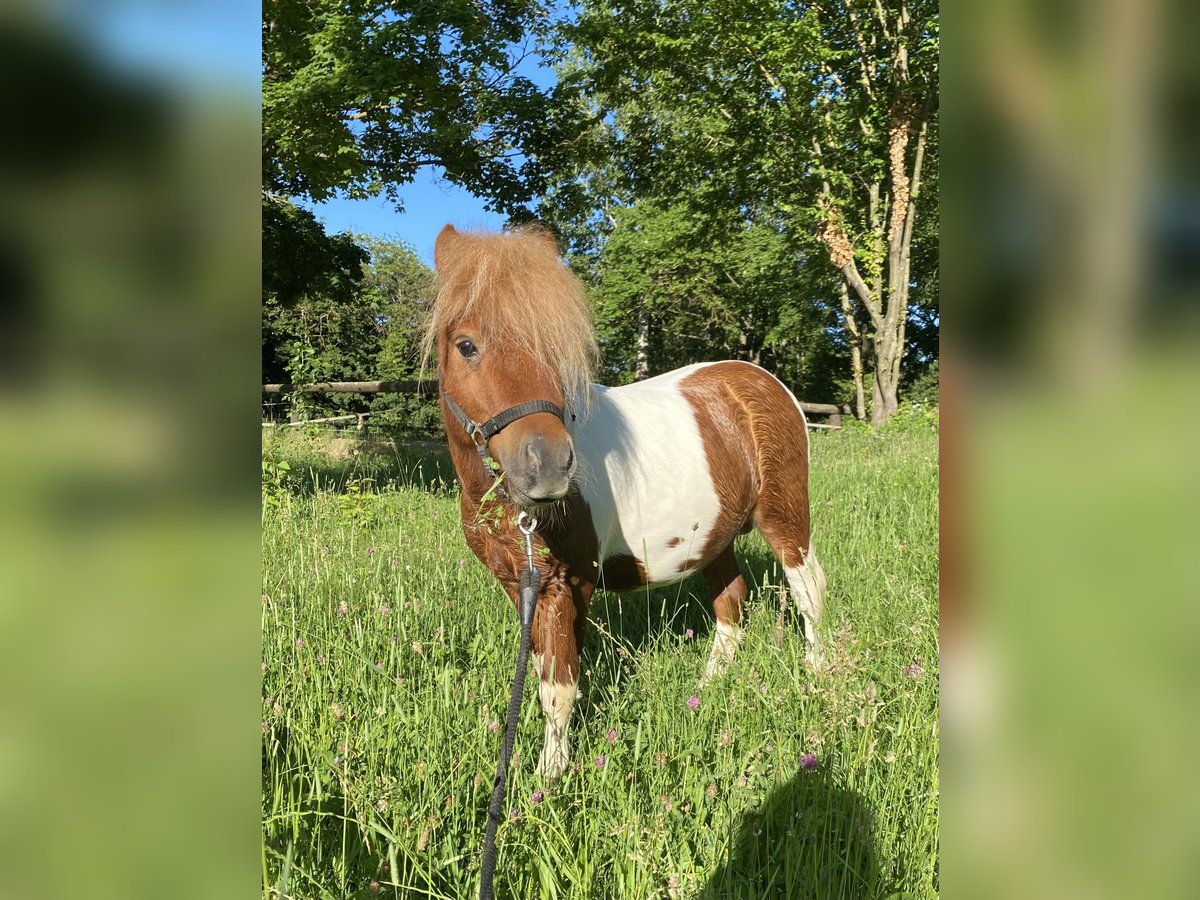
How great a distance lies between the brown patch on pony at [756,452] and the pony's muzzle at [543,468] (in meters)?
1.71

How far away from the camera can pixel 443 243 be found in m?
2.43

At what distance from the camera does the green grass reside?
65.8 inches

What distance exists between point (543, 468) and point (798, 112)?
57.0 feet

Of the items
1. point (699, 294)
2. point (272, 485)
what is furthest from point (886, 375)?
point (272, 485)

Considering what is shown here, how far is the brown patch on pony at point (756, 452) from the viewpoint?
11.8 feet

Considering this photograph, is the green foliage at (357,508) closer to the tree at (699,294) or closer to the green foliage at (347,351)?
the green foliage at (347,351)

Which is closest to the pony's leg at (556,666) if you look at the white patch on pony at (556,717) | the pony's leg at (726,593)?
the white patch on pony at (556,717)

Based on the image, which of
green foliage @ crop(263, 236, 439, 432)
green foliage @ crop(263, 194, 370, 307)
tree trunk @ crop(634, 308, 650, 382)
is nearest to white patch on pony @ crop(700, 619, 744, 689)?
green foliage @ crop(263, 194, 370, 307)

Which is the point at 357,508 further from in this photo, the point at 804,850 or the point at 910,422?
the point at 910,422

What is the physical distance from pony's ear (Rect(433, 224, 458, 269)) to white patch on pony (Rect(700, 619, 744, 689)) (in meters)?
1.83
